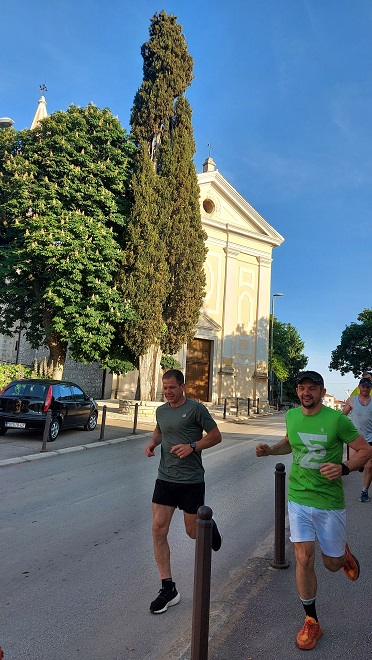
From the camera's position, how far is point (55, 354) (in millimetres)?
20359

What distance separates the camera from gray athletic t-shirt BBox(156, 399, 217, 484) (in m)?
3.89

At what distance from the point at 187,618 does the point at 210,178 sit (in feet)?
103

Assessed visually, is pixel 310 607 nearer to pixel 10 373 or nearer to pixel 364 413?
pixel 364 413

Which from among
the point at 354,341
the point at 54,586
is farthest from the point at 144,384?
the point at 354,341

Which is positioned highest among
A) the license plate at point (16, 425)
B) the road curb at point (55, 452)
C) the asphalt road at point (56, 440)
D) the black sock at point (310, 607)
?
the license plate at point (16, 425)

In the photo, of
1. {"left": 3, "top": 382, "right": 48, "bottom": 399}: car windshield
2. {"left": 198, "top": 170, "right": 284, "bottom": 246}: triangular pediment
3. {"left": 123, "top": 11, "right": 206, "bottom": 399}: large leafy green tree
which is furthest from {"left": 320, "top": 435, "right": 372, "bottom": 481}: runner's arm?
{"left": 198, "top": 170, "right": 284, "bottom": 246}: triangular pediment

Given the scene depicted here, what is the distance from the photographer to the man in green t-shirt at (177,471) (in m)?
3.75

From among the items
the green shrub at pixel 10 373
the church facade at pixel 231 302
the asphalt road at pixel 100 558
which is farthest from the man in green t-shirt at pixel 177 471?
the church facade at pixel 231 302

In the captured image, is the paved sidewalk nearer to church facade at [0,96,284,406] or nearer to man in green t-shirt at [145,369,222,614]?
man in green t-shirt at [145,369,222,614]

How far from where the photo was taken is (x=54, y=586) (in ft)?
13.4

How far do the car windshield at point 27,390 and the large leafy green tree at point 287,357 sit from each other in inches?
1322

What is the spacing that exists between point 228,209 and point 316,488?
32.4 m

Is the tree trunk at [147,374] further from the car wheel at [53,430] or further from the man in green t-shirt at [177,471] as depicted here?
the man in green t-shirt at [177,471]

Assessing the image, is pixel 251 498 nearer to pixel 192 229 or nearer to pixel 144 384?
pixel 144 384
